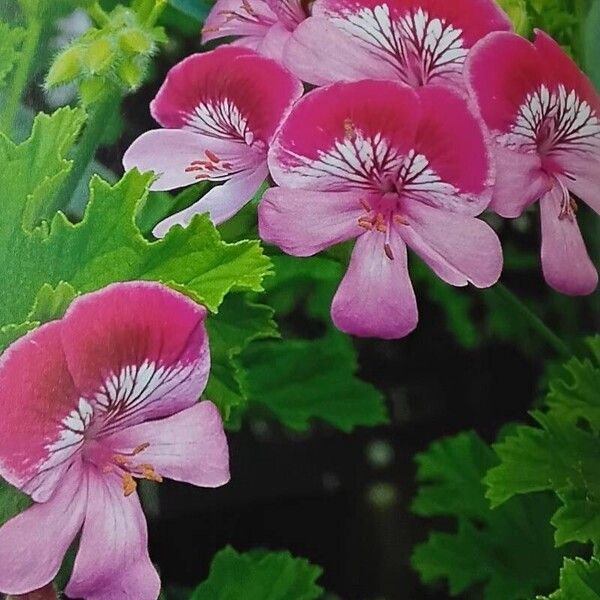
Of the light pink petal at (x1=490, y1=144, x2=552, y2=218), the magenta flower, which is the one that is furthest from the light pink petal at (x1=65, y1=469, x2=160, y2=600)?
the light pink petal at (x1=490, y1=144, x2=552, y2=218)

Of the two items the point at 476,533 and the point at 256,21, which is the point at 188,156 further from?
the point at 476,533

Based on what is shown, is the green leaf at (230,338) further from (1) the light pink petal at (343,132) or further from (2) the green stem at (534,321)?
(2) the green stem at (534,321)

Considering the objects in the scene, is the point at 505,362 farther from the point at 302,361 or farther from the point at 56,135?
the point at 56,135

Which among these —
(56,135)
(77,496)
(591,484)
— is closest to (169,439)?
(77,496)

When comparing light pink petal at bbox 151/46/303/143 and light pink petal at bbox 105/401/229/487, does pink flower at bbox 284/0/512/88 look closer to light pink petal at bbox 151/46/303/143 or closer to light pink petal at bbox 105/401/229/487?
light pink petal at bbox 151/46/303/143

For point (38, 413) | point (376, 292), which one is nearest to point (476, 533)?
point (376, 292)
